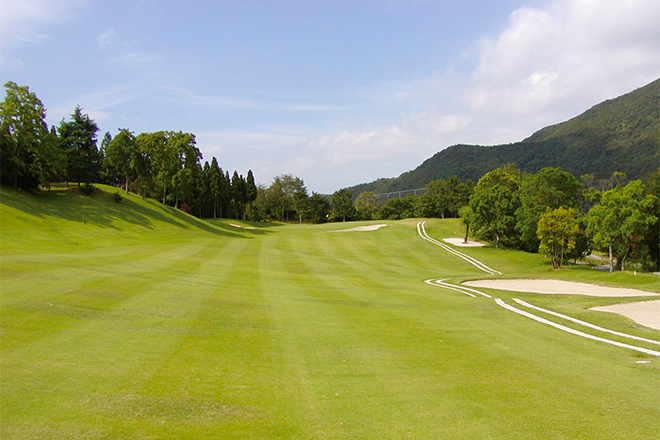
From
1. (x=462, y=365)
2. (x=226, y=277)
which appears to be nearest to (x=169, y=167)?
(x=226, y=277)

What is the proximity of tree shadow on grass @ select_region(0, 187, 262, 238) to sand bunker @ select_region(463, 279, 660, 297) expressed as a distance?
1450 inches

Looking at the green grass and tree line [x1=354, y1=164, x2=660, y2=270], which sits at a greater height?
tree line [x1=354, y1=164, x2=660, y2=270]

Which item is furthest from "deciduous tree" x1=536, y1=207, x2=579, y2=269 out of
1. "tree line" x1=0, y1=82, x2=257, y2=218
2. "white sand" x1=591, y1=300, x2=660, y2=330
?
"tree line" x1=0, y1=82, x2=257, y2=218

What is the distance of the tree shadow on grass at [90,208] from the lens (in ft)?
129

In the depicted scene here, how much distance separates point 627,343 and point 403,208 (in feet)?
363

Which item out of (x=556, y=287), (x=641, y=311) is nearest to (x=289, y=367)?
(x=641, y=311)

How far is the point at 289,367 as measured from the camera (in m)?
6.97

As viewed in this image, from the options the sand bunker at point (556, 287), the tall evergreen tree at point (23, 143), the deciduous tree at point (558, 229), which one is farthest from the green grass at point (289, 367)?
the tall evergreen tree at point (23, 143)

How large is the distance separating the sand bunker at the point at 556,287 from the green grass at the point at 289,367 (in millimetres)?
6494

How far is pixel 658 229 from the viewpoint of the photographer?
42719mm

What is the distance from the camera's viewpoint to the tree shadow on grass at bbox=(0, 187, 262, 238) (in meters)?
39.2

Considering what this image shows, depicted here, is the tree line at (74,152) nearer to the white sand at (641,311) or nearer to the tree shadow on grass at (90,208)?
the tree shadow on grass at (90,208)

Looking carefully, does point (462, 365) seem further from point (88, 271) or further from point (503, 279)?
point (503, 279)

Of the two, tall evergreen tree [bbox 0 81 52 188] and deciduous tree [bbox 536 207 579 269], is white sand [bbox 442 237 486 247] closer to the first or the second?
deciduous tree [bbox 536 207 579 269]
